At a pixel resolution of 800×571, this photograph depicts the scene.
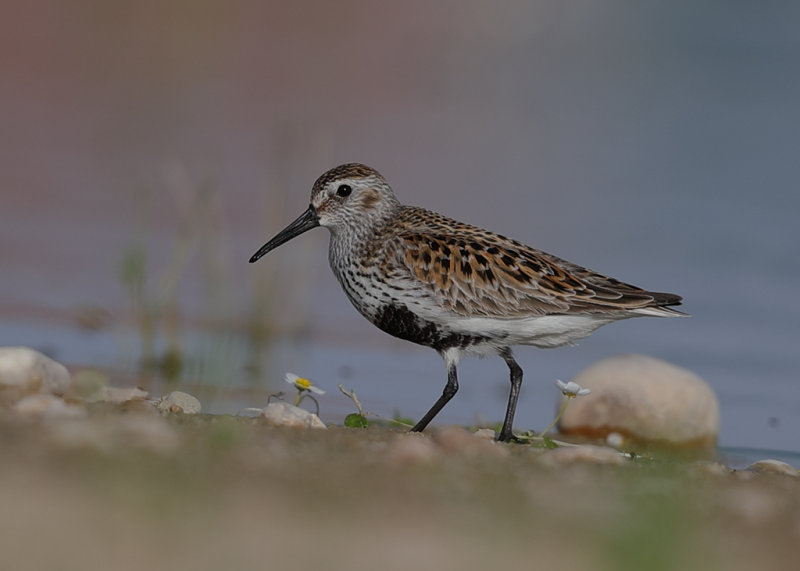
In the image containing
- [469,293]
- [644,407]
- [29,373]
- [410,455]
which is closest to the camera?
[410,455]

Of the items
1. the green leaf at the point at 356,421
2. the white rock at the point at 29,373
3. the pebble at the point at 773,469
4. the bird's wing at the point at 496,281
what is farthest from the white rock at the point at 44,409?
the pebble at the point at 773,469

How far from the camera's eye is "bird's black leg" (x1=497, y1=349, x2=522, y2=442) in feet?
23.3

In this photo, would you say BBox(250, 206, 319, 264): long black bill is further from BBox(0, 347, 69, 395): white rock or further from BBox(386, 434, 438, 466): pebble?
BBox(386, 434, 438, 466): pebble

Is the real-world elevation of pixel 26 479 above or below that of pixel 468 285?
below

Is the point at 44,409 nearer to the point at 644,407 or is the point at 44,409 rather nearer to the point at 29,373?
the point at 29,373

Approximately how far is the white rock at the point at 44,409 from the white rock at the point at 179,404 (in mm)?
1111

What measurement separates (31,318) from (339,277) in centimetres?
437

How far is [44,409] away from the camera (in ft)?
17.1

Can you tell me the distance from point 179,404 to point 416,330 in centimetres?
146

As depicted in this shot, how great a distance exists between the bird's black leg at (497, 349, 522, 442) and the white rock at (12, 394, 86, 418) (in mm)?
2671

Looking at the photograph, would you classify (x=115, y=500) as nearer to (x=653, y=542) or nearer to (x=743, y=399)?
(x=653, y=542)

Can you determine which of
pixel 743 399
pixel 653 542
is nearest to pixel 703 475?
pixel 653 542

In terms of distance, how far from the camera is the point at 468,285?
7.11m

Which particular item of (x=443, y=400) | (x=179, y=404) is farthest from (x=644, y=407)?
(x=179, y=404)
